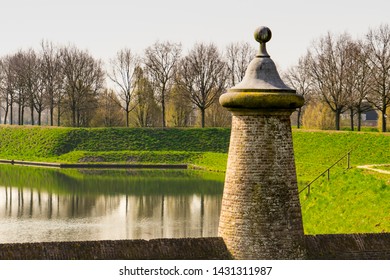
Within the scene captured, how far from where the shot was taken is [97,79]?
81.6m

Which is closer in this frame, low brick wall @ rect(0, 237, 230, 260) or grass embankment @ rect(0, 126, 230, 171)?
low brick wall @ rect(0, 237, 230, 260)

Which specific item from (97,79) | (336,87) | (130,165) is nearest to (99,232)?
(130,165)

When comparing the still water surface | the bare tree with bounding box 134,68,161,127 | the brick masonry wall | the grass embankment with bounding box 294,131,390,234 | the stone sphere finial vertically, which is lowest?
the still water surface

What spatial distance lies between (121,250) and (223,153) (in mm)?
58899

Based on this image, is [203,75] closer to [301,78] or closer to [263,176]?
[301,78]

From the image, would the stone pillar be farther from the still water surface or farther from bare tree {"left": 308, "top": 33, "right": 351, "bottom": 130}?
bare tree {"left": 308, "top": 33, "right": 351, "bottom": 130}

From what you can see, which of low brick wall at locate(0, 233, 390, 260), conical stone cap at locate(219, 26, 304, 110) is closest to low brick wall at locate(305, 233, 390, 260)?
low brick wall at locate(0, 233, 390, 260)

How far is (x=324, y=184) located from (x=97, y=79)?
169 ft

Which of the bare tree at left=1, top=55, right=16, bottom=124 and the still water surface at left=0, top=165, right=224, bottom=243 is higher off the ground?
the bare tree at left=1, top=55, right=16, bottom=124

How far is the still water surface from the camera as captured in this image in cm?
3130

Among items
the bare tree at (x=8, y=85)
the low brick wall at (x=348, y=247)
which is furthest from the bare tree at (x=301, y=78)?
the low brick wall at (x=348, y=247)

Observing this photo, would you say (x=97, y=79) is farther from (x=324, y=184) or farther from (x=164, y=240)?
(x=164, y=240)

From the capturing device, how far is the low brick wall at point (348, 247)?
391 inches

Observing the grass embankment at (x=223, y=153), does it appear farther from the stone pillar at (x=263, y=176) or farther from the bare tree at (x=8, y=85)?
the stone pillar at (x=263, y=176)
